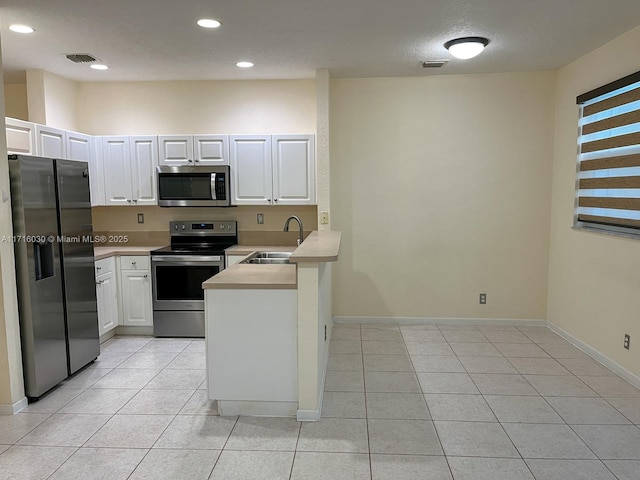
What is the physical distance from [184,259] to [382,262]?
205 centimetres

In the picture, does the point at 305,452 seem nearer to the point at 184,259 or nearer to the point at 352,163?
the point at 184,259

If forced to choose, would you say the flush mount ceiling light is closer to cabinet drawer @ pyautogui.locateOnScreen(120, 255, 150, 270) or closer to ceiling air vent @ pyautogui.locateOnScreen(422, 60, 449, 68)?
ceiling air vent @ pyautogui.locateOnScreen(422, 60, 449, 68)

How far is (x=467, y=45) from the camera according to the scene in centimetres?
354

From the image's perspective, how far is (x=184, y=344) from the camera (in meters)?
4.50

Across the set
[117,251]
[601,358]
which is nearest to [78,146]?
[117,251]

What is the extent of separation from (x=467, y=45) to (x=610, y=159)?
147 cm

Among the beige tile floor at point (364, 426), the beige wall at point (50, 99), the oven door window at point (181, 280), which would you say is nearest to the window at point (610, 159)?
the beige tile floor at point (364, 426)

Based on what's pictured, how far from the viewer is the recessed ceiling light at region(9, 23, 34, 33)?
10.5 feet

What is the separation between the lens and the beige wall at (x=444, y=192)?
Result: 476cm

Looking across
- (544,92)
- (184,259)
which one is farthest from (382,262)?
(544,92)

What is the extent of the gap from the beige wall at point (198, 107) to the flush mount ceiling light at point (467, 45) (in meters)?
A: 1.72

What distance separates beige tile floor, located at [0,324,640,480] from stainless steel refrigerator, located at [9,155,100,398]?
25 centimetres

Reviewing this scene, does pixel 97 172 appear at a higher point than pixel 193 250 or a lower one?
higher

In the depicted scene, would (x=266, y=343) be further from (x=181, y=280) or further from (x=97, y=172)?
(x=97, y=172)
